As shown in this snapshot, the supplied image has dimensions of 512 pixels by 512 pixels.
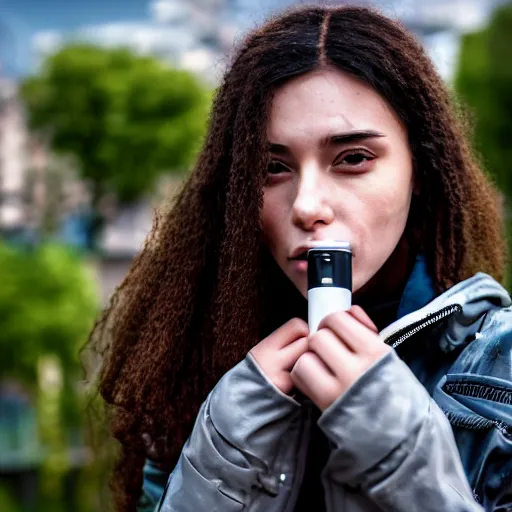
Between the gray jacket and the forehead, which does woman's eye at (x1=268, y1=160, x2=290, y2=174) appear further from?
the gray jacket

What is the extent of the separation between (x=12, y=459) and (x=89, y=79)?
1011 centimetres

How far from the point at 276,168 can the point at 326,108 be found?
137mm

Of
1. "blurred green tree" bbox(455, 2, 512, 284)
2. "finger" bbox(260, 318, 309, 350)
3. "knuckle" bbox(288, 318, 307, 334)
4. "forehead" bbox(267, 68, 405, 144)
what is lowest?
"finger" bbox(260, 318, 309, 350)

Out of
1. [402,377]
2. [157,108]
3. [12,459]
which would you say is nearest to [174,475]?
[402,377]

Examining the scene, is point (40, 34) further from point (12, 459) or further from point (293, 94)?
point (293, 94)

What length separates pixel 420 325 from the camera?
160cm

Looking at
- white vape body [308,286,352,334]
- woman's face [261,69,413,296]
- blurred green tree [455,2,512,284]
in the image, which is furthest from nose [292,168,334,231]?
blurred green tree [455,2,512,284]

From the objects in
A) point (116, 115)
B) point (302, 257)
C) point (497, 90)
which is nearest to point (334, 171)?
point (302, 257)

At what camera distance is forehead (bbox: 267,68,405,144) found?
1.63 meters

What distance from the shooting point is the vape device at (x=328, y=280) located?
150 centimetres

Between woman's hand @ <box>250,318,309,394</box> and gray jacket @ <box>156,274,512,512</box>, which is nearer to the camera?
gray jacket @ <box>156,274,512,512</box>

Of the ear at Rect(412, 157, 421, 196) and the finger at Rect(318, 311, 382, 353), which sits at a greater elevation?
the ear at Rect(412, 157, 421, 196)

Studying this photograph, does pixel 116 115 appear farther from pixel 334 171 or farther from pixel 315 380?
pixel 315 380

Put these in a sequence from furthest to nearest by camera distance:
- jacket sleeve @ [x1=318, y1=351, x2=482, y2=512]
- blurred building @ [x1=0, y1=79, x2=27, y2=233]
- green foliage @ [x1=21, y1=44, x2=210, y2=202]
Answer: green foliage @ [x1=21, y1=44, x2=210, y2=202], blurred building @ [x1=0, y1=79, x2=27, y2=233], jacket sleeve @ [x1=318, y1=351, x2=482, y2=512]
